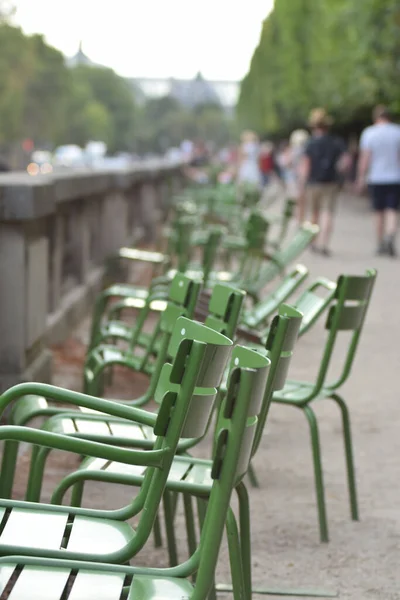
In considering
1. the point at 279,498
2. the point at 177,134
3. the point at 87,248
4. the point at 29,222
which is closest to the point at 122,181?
the point at 87,248

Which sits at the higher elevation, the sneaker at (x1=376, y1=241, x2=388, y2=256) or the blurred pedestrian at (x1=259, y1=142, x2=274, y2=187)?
the sneaker at (x1=376, y1=241, x2=388, y2=256)

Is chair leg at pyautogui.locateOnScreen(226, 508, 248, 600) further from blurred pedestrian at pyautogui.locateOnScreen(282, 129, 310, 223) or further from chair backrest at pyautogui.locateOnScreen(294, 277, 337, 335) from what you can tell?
blurred pedestrian at pyautogui.locateOnScreen(282, 129, 310, 223)

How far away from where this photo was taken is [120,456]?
10.9ft

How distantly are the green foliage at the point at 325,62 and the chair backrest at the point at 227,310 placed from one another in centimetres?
2300

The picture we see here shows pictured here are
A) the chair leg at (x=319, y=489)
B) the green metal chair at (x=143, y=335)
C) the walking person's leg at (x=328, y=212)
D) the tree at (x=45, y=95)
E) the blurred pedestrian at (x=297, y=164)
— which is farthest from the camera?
the tree at (x=45, y=95)

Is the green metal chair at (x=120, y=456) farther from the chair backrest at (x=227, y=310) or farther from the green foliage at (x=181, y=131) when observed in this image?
the green foliage at (x=181, y=131)

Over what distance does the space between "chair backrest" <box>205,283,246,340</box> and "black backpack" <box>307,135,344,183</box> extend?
15230 millimetres

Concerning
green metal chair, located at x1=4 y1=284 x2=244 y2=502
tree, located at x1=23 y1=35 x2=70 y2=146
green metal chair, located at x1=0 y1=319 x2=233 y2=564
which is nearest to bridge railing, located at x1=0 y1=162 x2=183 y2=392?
green metal chair, located at x1=4 y1=284 x2=244 y2=502

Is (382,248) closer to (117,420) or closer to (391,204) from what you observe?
(391,204)

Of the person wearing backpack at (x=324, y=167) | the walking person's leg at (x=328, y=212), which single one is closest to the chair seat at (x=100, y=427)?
the walking person's leg at (x=328, y=212)

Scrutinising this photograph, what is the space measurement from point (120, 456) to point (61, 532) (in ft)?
1.06

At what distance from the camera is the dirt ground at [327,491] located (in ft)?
17.1

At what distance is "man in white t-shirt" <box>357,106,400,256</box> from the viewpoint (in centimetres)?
1877

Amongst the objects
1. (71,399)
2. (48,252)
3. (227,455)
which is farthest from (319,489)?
(48,252)
